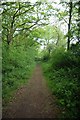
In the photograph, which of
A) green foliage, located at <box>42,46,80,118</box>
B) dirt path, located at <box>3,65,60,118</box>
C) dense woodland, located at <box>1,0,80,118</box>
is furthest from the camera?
dense woodland, located at <box>1,0,80,118</box>

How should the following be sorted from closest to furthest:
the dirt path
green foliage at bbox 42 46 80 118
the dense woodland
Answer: the dirt path
green foliage at bbox 42 46 80 118
the dense woodland

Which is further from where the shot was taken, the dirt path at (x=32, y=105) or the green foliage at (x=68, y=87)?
the green foliage at (x=68, y=87)

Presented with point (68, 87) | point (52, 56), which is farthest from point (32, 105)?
point (52, 56)

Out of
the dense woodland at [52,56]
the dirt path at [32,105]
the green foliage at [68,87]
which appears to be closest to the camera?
the dirt path at [32,105]

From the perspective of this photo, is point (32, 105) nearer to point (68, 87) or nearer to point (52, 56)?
point (68, 87)

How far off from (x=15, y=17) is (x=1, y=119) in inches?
803

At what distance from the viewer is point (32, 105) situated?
9953 mm

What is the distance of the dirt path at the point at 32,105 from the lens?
8.75 meters

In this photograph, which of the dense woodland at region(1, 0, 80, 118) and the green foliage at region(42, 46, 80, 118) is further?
the dense woodland at region(1, 0, 80, 118)

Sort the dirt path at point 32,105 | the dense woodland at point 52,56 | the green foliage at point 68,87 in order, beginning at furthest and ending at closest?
the dense woodland at point 52,56
the green foliage at point 68,87
the dirt path at point 32,105

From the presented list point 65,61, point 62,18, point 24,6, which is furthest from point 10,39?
point 65,61

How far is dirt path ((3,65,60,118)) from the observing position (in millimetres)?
8750

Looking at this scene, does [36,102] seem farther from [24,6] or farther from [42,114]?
[24,6]

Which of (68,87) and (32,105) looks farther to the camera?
(68,87)
